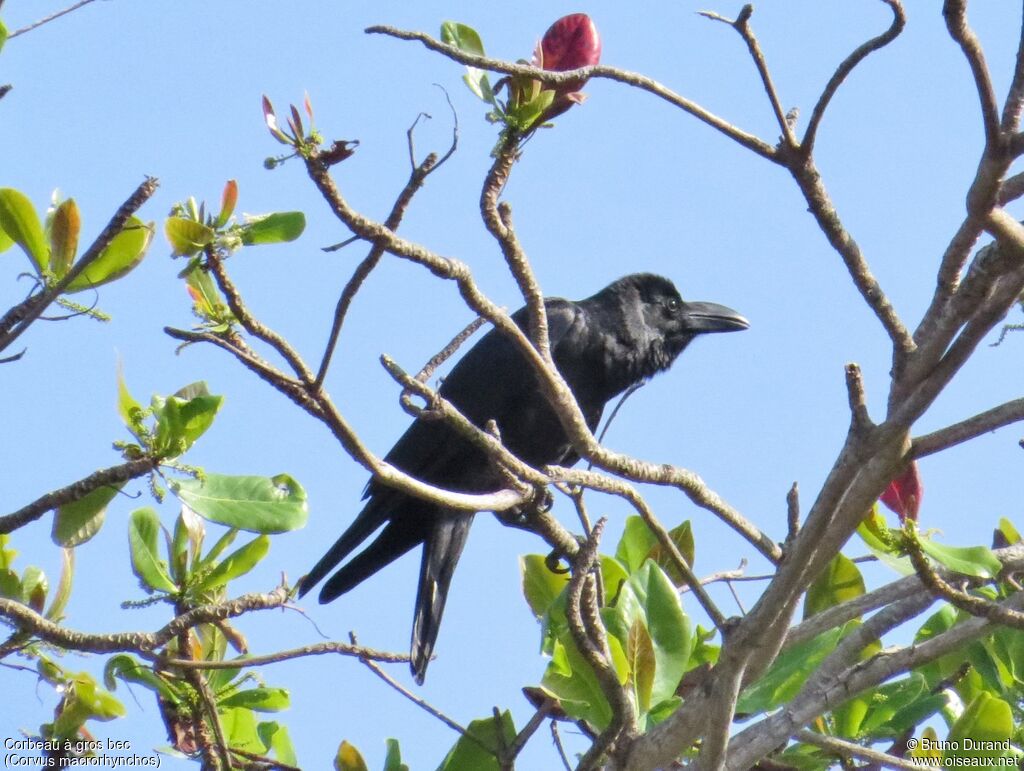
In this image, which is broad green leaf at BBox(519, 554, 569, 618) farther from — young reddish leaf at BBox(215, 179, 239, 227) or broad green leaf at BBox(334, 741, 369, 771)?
young reddish leaf at BBox(215, 179, 239, 227)

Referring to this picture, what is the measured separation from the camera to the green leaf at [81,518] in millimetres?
2771

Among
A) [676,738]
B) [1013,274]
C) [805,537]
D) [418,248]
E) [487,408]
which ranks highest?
[487,408]

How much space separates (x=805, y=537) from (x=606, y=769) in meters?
0.71

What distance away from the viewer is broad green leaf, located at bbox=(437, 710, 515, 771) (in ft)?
9.78

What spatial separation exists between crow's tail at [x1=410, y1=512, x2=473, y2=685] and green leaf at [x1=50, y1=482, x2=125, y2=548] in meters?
2.33

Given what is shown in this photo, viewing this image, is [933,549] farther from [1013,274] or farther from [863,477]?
[1013,274]

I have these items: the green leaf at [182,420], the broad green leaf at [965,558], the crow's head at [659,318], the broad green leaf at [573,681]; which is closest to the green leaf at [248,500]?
the green leaf at [182,420]

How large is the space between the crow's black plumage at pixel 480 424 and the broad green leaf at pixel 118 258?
7.26 feet

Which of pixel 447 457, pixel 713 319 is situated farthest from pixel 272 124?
pixel 713 319

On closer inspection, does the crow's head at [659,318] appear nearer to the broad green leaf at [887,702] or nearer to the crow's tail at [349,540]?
the crow's tail at [349,540]

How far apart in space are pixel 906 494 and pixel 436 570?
9.51 feet

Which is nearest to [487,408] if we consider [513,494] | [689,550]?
[689,550]

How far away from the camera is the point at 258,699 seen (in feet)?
10.3

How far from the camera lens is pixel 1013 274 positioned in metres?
2.08
